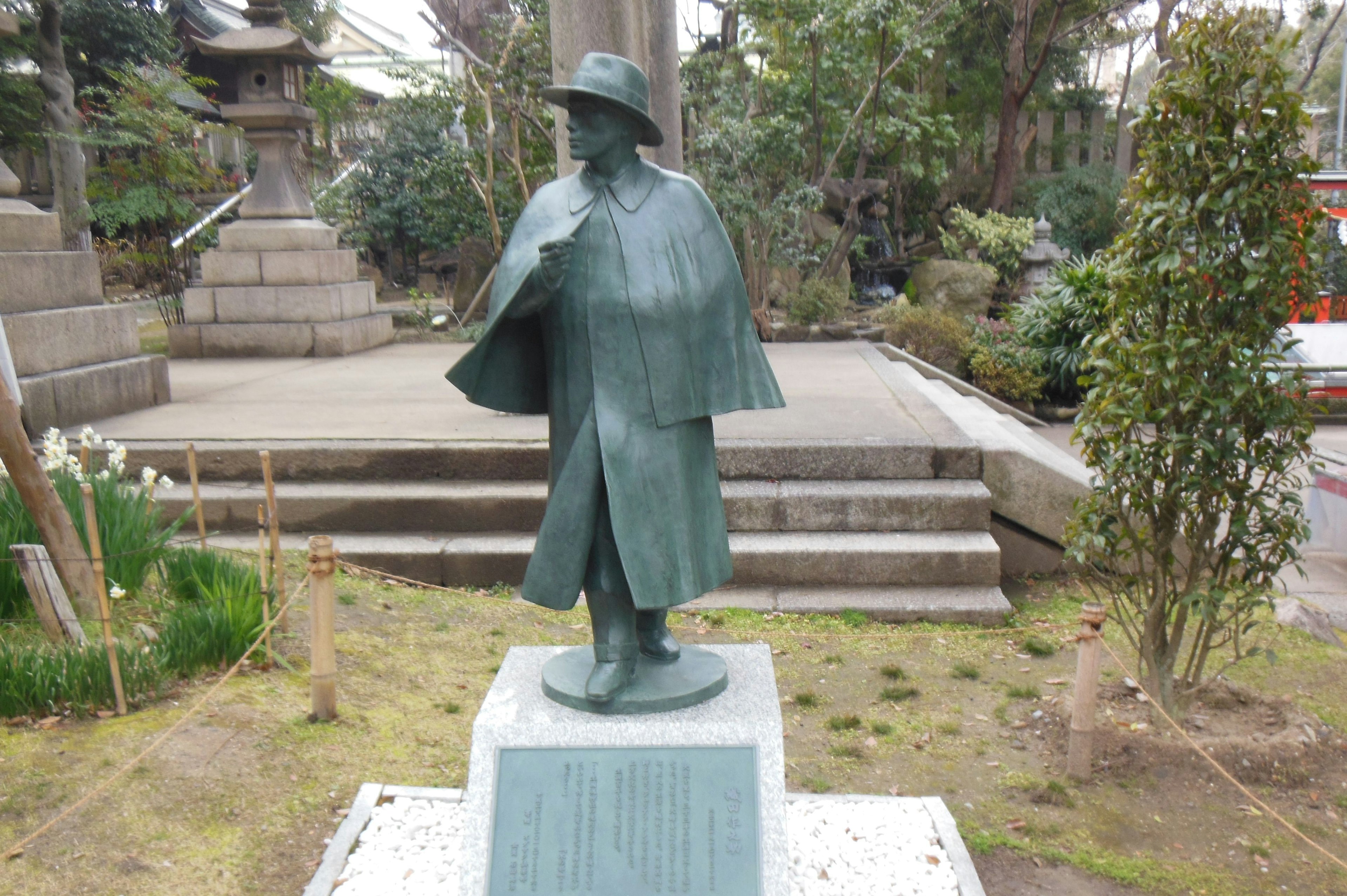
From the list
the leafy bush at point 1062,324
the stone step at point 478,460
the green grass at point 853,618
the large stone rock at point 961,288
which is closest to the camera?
the green grass at point 853,618

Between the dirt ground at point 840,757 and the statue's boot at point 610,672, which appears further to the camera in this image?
the dirt ground at point 840,757

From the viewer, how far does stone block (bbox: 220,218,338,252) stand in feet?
36.7

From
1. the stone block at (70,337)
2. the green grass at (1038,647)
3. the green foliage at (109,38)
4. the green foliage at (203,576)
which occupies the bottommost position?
the green grass at (1038,647)

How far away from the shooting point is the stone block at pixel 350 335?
11281 millimetres

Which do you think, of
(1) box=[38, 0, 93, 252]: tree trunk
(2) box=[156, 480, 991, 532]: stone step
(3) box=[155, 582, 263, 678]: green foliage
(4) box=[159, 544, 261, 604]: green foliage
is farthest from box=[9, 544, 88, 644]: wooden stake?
(1) box=[38, 0, 93, 252]: tree trunk

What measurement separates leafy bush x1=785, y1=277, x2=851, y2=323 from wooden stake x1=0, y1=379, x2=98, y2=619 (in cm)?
1006

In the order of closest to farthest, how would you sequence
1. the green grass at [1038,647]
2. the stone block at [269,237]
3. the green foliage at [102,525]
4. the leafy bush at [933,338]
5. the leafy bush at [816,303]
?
the green foliage at [102,525] < the green grass at [1038,647] < the stone block at [269,237] < the leafy bush at [933,338] < the leafy bush at [816,303]

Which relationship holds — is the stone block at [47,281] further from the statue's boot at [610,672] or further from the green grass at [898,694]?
the green grass at [898,694]

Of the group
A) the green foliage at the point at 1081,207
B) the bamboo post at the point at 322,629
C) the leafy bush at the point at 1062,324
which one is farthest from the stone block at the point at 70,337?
the green foliage at the point at 1081,207

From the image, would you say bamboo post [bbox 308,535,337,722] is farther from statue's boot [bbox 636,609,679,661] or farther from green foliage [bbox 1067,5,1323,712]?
green foliage [bbox 1067,5,1323,712]

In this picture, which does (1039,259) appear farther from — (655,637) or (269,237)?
(655,637)

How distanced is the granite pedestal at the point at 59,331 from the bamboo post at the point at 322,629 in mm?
3898

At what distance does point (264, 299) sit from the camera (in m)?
11.3

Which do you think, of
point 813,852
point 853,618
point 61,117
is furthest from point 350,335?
point 813,852
